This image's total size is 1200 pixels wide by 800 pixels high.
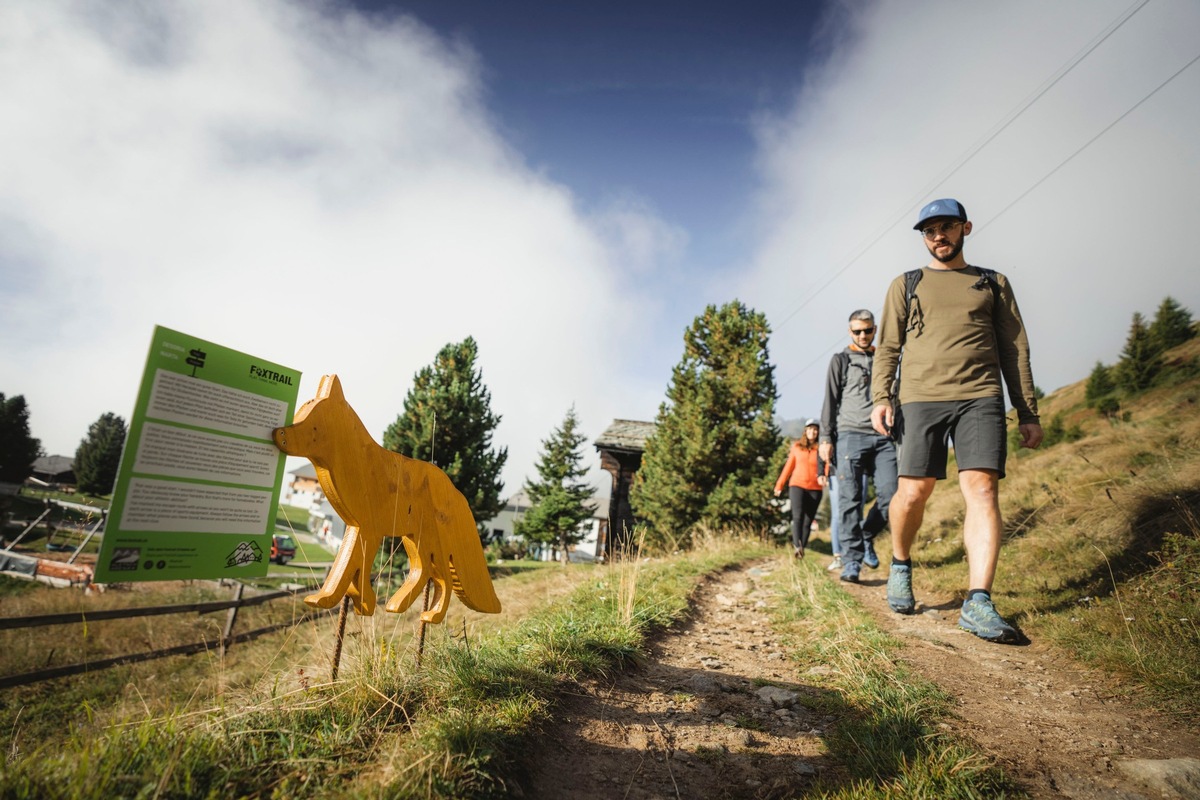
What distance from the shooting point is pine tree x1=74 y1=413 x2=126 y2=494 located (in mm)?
51188

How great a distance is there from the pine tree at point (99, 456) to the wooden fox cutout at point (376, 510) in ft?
216

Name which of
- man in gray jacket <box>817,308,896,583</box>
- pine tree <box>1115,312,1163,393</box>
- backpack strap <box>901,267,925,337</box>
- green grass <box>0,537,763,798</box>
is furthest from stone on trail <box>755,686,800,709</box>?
pine tree <box>1115,312,1163,393</box>

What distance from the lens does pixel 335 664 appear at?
2.20m

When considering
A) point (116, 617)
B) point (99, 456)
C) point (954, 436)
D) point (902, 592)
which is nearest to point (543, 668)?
point (902, 592)

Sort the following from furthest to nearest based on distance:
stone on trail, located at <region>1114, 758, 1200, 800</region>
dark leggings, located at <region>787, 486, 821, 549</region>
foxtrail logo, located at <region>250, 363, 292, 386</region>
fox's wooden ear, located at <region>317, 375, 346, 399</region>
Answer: dark leggings, located at <region>787, 486, 821, 549</region> → fox's wooden ear, located at <region>317, 375, 346, 399</region> → foxtrail logo, located at <region>250, 363, 292, 386</region> → stone on trail, located at <region>1114, 758, 1200, 800</region>

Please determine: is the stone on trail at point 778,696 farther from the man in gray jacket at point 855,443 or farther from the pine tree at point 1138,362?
the pine tree at point 1138,362

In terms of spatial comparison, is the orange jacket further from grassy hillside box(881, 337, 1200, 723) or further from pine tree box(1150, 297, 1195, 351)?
pine tree box(1150, 297, 1195, 351)

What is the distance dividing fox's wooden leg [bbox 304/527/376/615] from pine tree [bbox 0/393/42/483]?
220 feet

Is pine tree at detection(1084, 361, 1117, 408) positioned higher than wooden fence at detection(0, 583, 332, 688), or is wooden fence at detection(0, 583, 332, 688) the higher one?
pine tree at detection(1084, 361, 1117, 408)

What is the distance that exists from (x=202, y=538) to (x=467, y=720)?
1320 mm

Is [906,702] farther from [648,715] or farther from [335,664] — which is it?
[335,664]

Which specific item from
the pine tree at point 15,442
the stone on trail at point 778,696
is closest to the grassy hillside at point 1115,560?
the stone on trail at point 778,696

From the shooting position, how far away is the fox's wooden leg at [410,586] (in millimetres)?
2443

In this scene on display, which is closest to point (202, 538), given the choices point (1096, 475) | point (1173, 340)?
point (1096, 475)
